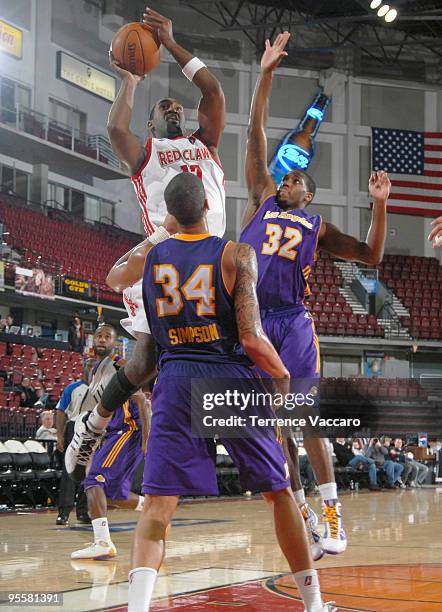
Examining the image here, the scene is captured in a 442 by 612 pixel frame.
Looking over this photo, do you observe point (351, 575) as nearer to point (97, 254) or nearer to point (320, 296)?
point (97, 254)

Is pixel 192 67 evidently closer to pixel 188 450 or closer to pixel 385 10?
pixel 188 450

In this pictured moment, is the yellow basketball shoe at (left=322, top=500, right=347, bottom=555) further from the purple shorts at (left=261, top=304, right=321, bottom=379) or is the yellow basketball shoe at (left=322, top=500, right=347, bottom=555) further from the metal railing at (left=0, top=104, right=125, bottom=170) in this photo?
the metal railing at (left=0, top=104, right=125, bottom=170)

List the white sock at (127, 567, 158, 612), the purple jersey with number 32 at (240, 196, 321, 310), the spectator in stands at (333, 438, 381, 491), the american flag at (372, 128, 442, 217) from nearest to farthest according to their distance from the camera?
the white sock at (127, 567, 158, 612) → the purple jersey with number 32 at (240, 196, 321, 310) → the spectator in stands at (333, 438, 381, 491) → the american flag at (372, 128, 442, 217)

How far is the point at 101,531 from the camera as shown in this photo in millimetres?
6160

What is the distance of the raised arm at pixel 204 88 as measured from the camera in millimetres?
5212

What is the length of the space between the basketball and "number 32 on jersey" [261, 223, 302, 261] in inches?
49.6

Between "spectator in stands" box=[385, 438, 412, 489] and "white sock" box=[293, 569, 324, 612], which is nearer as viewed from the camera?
"white sock" box=[293, 569, 324, 612]

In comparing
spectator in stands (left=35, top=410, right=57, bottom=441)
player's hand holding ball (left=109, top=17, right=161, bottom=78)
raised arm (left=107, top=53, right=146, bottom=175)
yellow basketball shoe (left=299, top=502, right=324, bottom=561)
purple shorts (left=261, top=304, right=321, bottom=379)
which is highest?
player's hand holding ball (left=109, top=17, right=161, bottom=78)

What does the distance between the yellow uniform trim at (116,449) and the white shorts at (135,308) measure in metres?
1.63

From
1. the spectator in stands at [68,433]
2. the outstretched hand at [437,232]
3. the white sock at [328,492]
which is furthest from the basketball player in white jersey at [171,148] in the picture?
the spectator in stands at [68,433]

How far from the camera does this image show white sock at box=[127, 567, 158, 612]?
3.27m

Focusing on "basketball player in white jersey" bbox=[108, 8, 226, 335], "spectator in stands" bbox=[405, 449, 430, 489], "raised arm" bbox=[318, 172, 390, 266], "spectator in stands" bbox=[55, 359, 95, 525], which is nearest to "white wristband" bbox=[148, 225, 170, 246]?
"basketball player in white jersey" bbox=[108, 8, 226, 335]

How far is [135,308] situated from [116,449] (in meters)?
1.99

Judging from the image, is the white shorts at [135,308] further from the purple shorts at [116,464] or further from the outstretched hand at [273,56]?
the purple shorts at [116,464]
